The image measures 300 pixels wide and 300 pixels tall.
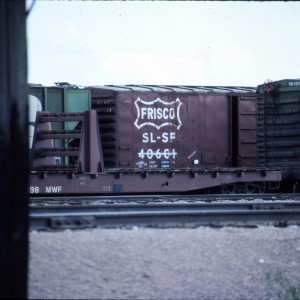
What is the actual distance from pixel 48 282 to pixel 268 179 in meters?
10.1

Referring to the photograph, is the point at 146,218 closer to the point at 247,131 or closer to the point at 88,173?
the point at 88,173

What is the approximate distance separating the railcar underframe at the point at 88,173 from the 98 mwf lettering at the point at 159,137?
260 cm

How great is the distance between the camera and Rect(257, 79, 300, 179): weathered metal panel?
47.6 ft

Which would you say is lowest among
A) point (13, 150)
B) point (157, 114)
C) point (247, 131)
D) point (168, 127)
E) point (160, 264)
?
point (160, 264)

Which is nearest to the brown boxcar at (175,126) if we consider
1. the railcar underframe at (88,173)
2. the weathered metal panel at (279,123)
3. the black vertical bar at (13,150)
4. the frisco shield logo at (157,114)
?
the frisco shield logo at (157,114)

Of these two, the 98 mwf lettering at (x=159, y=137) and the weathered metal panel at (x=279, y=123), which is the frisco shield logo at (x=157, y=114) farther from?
the weathered metal panel at (x=279, y=123)

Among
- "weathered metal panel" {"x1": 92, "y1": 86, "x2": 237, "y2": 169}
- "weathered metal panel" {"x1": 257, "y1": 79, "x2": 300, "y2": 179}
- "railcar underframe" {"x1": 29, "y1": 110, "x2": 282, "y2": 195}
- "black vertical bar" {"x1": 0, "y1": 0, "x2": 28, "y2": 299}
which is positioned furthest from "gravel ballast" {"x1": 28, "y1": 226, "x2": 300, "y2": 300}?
"weathered metal panel" {"x1": 92, "y1": 86, "x2": 237, "y2": 169}

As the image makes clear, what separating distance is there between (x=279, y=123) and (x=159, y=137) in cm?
349

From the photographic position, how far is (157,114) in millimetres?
15992

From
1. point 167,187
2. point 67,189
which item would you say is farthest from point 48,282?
point 167,187

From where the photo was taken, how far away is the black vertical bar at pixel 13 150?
3678mm

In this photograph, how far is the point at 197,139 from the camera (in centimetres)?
1645

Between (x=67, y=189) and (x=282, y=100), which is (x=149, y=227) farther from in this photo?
(x=282, y=100)

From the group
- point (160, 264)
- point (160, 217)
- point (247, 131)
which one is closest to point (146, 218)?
point (160, 217)
